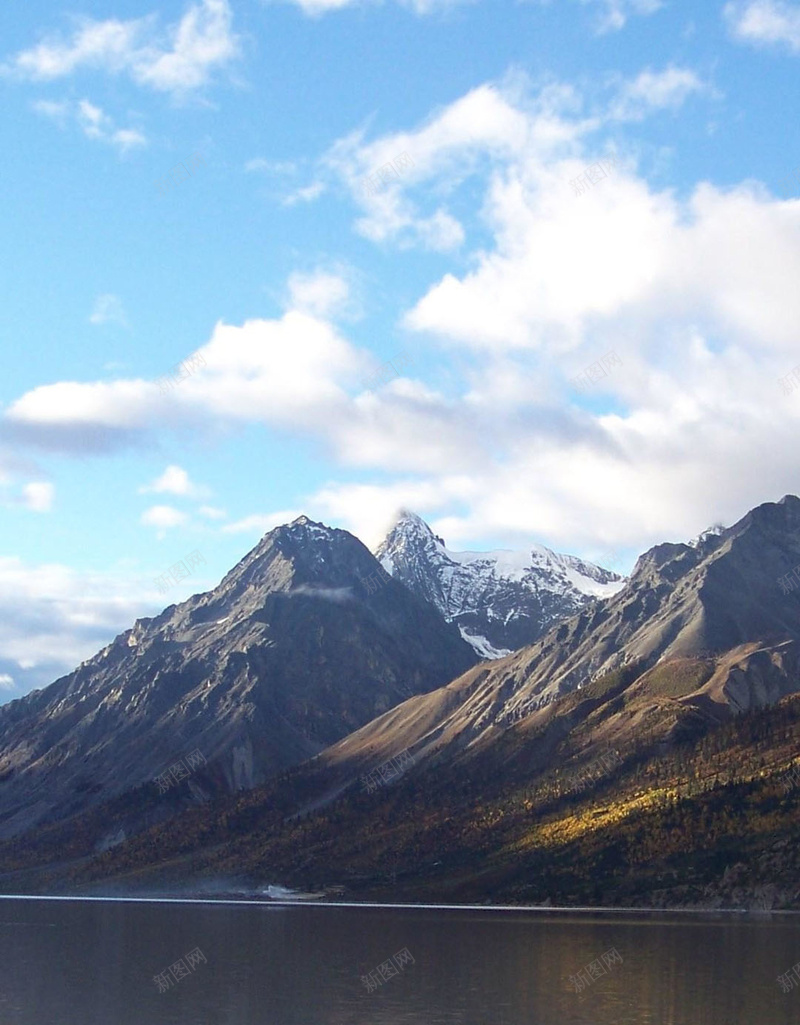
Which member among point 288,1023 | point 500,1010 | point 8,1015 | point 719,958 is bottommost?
point 719,958

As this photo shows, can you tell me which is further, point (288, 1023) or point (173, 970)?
point (173, 970)

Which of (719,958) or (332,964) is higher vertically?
(332,964)

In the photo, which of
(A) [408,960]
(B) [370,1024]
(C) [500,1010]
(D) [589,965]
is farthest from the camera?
(A) [408,960]

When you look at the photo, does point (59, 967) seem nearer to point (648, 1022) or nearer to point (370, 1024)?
point (370, 1024)

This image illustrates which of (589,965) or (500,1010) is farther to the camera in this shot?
(589,965)

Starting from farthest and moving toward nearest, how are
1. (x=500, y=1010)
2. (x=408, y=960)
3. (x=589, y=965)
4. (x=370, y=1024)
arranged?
(x=408, y=960) < (x=589, y=965) < (x=500, y=1010) < (x=370, y=1024)

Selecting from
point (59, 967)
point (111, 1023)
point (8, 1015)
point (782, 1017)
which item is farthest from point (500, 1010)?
point (59, 967)

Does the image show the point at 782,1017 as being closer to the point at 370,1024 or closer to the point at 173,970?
the point at 370,1024

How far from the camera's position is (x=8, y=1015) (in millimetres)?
136875

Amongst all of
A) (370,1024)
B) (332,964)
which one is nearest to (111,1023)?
(370,1024)

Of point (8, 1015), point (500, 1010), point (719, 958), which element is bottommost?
point (719, 958)

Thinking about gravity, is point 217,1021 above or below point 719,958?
above

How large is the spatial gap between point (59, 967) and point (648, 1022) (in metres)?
→ 101

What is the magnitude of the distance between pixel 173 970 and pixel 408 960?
1393 inches
